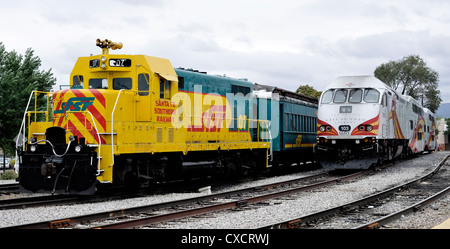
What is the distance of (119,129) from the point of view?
35.0 ft

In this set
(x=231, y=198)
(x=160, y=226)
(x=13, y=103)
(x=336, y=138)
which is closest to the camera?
(x=160, y=226)

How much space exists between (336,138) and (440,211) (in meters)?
7.91

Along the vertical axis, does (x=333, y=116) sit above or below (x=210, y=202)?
above

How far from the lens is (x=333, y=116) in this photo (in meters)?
17.8

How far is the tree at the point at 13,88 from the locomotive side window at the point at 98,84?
13.1m

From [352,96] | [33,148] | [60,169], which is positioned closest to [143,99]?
[60,169]

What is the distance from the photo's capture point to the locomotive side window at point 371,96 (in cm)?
1752

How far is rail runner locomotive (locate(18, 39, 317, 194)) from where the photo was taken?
33.4 feet

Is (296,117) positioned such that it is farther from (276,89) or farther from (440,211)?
(440,211)

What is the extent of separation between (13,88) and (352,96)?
16264mm

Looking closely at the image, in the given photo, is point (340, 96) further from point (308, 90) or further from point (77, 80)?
point (308, 90)

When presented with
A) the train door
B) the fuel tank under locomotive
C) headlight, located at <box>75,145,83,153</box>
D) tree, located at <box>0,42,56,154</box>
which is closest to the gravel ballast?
the fuel tank under locomotive

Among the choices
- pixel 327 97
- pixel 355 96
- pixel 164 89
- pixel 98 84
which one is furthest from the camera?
pixel 327 97
